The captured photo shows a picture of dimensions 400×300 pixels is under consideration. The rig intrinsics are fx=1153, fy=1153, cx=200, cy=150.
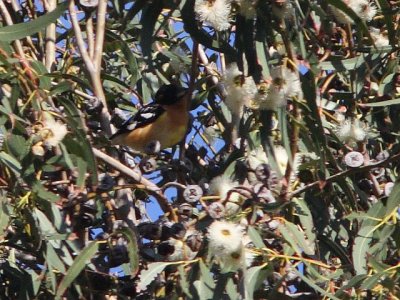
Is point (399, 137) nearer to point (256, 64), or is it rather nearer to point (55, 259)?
point (256, 64)

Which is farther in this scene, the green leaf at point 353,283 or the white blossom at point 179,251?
the white blossom at point 179,251

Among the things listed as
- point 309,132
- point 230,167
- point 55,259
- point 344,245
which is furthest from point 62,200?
point 344,245

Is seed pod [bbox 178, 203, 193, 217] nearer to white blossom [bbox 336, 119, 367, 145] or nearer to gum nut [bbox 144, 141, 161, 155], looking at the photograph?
white blossom [bbox 336, 119, 367, 145]

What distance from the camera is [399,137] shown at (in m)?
3.44

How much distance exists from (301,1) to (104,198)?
84cm

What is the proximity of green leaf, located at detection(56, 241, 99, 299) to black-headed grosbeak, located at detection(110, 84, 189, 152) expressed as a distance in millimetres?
802

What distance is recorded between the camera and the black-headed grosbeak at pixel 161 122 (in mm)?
4062

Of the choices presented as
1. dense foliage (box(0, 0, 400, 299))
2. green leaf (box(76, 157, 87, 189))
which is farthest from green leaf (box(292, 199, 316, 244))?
green leaf (box(76, 157, 87, 189))

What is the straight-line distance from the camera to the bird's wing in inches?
155

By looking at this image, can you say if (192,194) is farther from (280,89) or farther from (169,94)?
(169,94)

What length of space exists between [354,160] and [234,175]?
0.37 meters

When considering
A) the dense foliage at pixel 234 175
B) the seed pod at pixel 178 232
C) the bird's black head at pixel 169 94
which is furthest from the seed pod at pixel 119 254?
the bird's black head at pixel 169 94

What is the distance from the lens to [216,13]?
3000 millimetres

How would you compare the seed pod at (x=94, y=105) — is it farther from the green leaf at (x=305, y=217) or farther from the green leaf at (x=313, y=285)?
the green leaf at (x=313, y=285)
